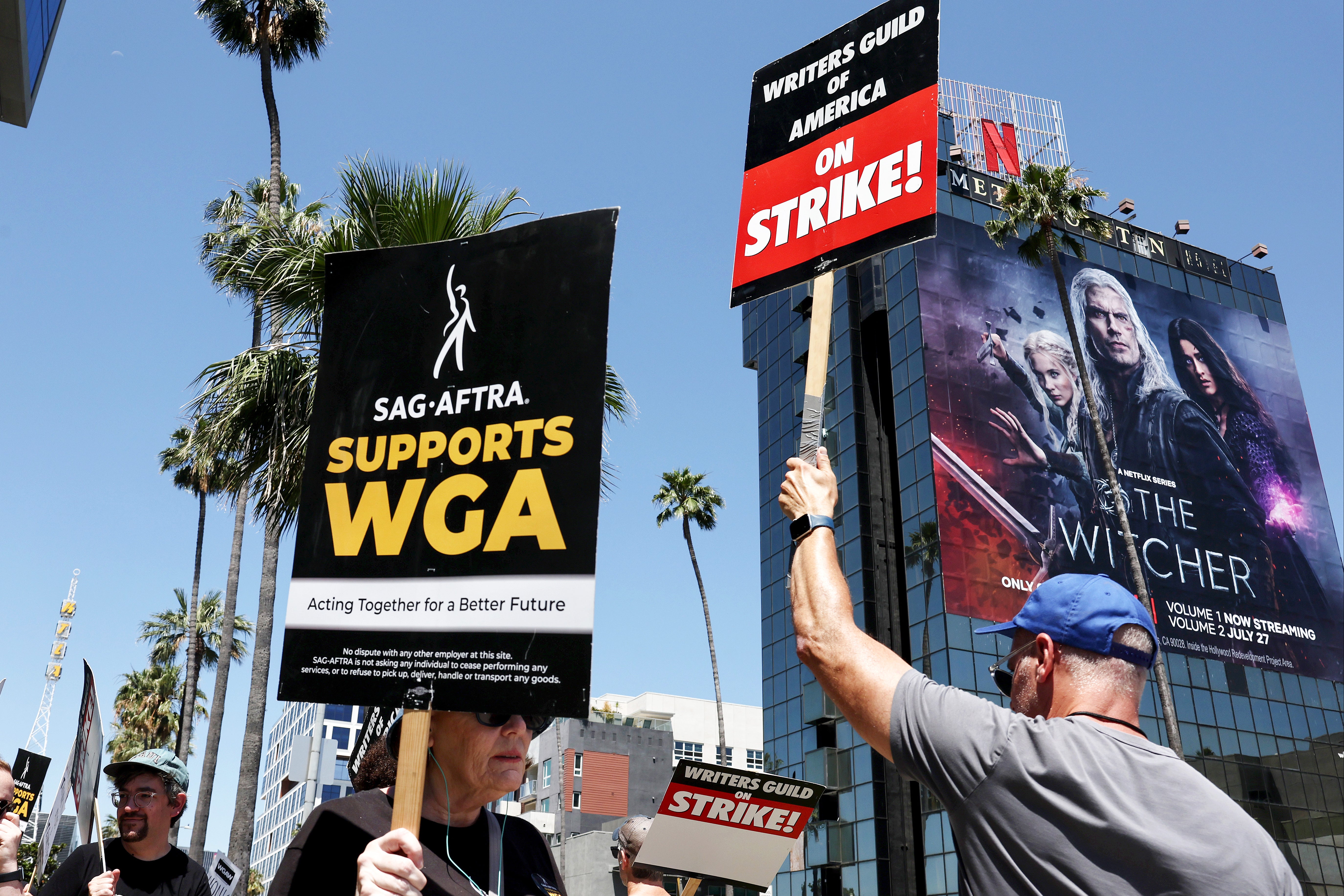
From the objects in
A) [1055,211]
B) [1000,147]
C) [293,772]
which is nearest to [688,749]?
[293,772]

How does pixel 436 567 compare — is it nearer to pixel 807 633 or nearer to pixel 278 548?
pixel 807 633

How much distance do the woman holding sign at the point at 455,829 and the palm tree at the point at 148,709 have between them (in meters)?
42.9

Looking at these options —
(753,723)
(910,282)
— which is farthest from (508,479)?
(753,723)

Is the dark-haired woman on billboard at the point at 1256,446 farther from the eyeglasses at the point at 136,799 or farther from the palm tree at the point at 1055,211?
the eyeglasses at the point at 136,799

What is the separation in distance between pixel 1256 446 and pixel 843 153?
4979 centimetres

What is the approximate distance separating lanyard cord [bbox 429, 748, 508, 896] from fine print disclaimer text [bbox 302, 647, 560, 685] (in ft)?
0.72

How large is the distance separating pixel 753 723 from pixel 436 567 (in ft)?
287

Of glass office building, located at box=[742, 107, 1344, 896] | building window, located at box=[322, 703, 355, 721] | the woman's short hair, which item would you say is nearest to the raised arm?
glass office building, located at box=[742, 107, 1344, 896]

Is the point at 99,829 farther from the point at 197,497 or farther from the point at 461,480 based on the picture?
the point at 197,497

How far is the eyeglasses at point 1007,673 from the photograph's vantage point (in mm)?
2520

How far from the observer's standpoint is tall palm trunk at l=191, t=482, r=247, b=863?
17969 millimetres

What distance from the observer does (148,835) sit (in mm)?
4715

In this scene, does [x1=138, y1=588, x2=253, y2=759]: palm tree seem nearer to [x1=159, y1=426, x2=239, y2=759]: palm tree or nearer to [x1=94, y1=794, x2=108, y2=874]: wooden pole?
[x1=159, y1=426, x2=239, y2=759]: palm tree

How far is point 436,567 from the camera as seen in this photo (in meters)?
2.73
